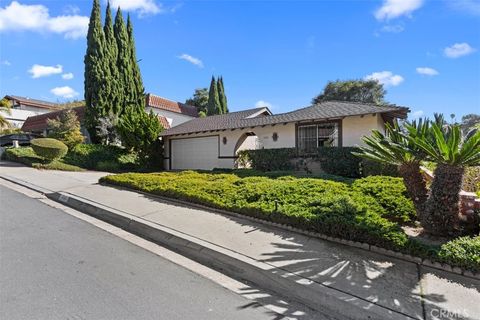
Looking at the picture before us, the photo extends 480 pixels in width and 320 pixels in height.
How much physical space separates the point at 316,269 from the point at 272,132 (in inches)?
437

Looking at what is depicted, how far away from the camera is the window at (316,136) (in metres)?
13.0

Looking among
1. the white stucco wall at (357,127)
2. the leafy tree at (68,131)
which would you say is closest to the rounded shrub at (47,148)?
the leafy tree at (68,131)

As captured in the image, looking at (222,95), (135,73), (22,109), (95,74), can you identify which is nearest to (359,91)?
(222,95)

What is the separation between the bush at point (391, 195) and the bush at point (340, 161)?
3.75 meters

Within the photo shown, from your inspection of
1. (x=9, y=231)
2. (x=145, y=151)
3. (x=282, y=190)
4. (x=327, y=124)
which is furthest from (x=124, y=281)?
(x=145, y=151)

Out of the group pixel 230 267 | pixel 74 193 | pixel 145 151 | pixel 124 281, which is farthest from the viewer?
pixel 145 151

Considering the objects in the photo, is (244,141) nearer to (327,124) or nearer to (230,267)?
(327,124)

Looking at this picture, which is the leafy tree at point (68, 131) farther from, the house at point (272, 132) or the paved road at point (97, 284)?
the paved road at point (97, 284)

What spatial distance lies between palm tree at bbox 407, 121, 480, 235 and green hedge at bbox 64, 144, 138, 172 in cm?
1561

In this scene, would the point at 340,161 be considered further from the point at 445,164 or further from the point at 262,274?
the point at 262,274

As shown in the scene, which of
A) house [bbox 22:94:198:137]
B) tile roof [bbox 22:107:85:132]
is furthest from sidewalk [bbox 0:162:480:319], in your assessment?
tile roof [bbox 22:107:85:132]

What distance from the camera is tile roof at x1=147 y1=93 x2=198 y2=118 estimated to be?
26750 mm

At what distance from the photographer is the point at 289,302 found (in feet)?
11.0

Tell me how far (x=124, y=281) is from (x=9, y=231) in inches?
124
